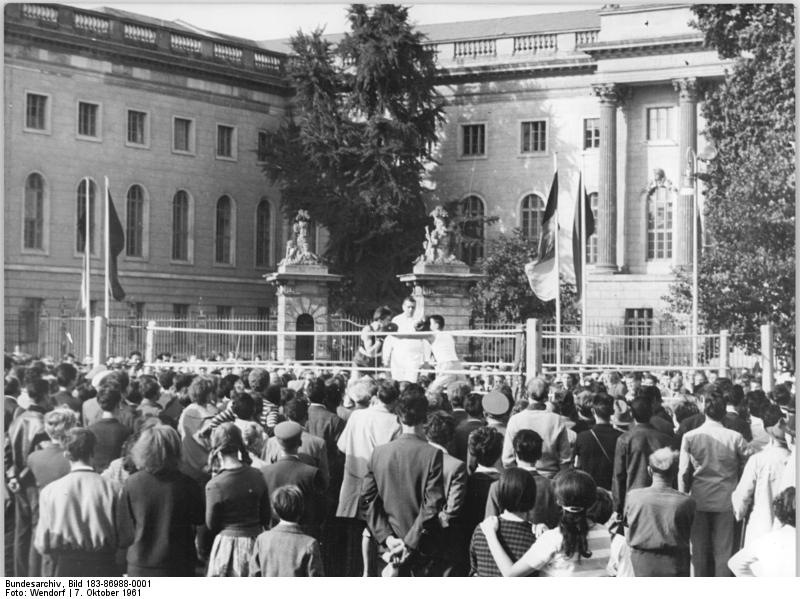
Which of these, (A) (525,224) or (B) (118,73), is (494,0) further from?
(A) (525,224)

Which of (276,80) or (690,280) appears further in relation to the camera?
(276,80)

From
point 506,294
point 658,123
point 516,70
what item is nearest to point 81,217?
point 506,294

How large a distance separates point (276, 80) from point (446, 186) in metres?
8.27

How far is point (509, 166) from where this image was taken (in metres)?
52.1

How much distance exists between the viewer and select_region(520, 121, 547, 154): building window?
51.3m

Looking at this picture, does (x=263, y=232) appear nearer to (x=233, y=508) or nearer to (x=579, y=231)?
(x=579, y=231)

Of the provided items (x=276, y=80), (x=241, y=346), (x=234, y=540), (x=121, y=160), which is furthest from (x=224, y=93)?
(x=234, y=540)

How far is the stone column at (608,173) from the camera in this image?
4853 cm

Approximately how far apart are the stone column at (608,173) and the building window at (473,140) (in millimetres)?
5716

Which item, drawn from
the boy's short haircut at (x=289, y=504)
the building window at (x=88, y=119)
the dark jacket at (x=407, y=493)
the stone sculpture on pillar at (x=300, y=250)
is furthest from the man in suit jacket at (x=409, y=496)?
the building window at (x=88, y=119)

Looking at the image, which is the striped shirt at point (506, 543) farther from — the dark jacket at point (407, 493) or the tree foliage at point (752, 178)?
the tree foliage at point (752, 178)

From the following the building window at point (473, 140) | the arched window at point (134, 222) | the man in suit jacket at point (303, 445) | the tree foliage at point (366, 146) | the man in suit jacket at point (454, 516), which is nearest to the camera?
the man in suit jacket at point (454, 516)

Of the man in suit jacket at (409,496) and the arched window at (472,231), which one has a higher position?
the arched window at (472,231)

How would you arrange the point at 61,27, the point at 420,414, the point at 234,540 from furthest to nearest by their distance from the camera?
the point at 61,27 → the point at 420,414 → the point at 234,540
